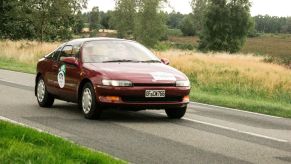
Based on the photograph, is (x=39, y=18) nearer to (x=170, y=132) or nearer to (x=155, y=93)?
(x=155, y=93)

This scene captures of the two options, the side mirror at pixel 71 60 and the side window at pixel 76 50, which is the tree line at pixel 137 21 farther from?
the side mirror at pixel 71 60

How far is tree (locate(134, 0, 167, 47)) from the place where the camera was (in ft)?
313

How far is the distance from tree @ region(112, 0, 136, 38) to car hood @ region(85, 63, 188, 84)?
10063cm

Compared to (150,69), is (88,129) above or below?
below

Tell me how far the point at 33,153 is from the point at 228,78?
1901 centimetres

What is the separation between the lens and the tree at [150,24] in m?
95.2

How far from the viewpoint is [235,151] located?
25.7ft

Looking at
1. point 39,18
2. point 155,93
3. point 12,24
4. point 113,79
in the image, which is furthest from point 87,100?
point 12,24

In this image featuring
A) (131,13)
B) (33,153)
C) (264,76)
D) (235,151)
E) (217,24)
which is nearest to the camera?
(33,153)

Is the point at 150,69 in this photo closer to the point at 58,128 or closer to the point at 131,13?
the point at 58,128

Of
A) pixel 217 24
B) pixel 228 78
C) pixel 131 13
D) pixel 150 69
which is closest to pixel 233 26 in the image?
pixel 217 24

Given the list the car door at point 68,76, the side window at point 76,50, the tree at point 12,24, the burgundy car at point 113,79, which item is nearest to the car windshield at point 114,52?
the burgundy car at point 113,79

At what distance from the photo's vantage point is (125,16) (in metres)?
113

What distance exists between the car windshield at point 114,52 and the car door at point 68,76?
0.85 ft
